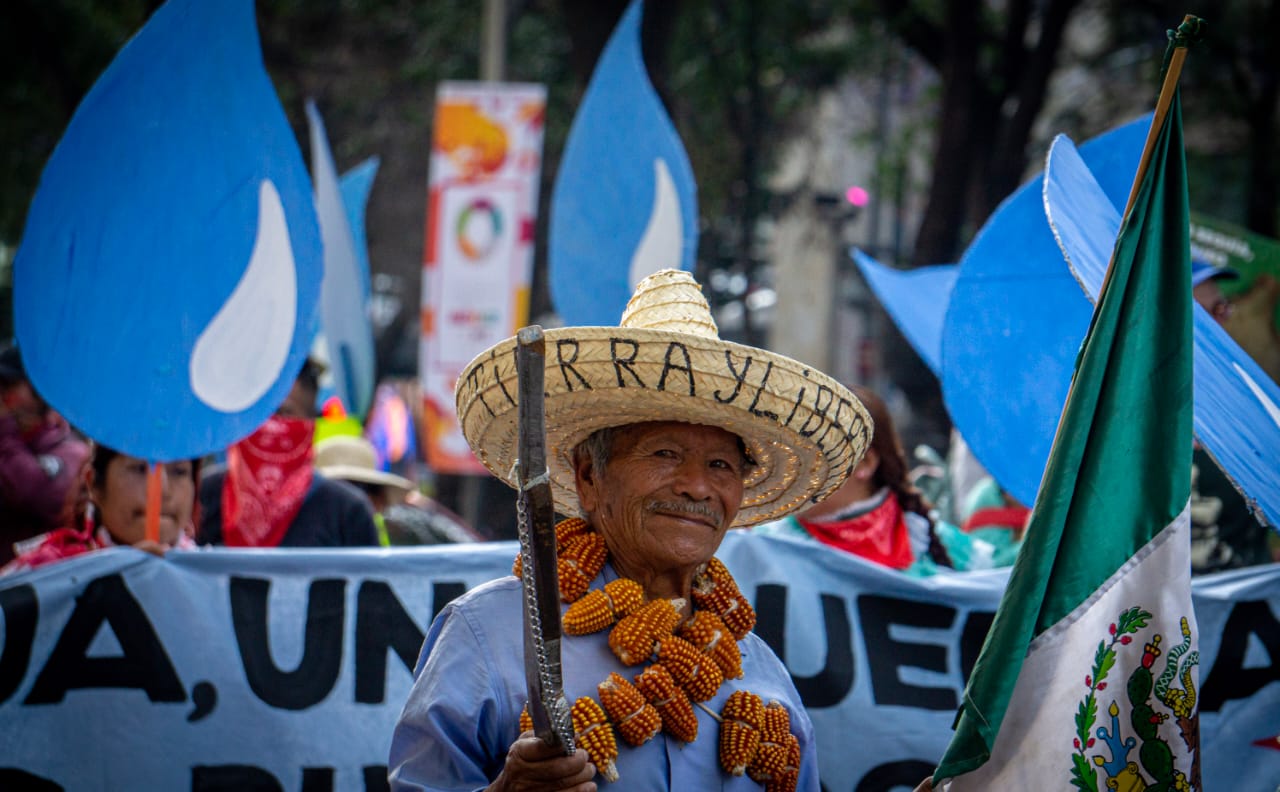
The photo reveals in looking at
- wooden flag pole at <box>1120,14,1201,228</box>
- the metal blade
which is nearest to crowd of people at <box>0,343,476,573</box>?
the metal blade

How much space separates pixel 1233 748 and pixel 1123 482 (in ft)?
5.56

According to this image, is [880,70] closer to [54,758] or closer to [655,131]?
[655,131]

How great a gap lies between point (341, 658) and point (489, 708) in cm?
166

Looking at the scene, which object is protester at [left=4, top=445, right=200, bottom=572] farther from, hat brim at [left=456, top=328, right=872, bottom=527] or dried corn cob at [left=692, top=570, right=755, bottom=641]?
dried corn cob at [left=692, top=570, right=755, bottom=641]

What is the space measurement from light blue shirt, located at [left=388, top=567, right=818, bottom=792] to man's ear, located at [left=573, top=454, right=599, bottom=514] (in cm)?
16

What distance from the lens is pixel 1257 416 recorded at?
9.80 feet

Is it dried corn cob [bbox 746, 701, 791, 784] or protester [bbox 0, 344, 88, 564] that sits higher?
protester [bbox 0, 344, 88, 564]

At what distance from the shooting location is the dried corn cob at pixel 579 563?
8.91 ft

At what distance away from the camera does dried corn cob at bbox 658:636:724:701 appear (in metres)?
2.69

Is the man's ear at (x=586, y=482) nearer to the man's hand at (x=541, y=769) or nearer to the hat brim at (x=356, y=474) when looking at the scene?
the man's hand at (x=541, y=769)

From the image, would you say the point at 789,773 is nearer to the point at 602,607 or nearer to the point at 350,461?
the point at 602,607

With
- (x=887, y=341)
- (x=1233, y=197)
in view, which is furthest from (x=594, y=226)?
(x=1233, y=197)

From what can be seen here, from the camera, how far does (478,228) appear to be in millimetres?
9531

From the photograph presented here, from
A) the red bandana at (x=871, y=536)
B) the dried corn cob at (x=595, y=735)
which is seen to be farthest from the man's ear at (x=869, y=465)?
the dried corn cob at (x=595, y=735)
